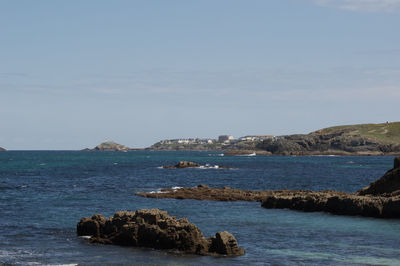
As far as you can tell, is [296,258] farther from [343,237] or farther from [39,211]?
[39,211]

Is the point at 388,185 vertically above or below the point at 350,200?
above

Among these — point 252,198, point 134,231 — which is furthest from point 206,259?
point 252,198

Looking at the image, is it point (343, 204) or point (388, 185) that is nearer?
point (343, 204)

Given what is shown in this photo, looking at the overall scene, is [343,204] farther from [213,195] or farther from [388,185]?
[213,195]

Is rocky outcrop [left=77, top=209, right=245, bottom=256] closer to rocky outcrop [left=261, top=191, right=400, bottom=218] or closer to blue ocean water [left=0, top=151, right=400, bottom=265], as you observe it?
blue ocean water [left=0, top=151, right=400, bottom=265]

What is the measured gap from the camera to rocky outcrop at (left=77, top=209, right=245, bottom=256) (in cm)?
2961

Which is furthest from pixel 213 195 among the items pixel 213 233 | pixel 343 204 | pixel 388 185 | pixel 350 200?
pixel 213 233

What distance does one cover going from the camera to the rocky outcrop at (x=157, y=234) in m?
29.6

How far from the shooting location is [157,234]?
31203 mm

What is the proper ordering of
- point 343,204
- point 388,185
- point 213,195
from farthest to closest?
point 213,195
point 388,185
point 343,204

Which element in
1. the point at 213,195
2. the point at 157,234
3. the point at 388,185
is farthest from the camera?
A: the point at 213,195

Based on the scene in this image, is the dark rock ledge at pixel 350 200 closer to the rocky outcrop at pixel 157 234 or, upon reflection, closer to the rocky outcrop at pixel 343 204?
the rocky outcrop at pixel 343 204

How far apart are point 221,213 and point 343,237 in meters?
14.0

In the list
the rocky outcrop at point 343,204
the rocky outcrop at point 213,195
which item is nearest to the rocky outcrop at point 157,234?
the rocky outcrop at point 343,204
